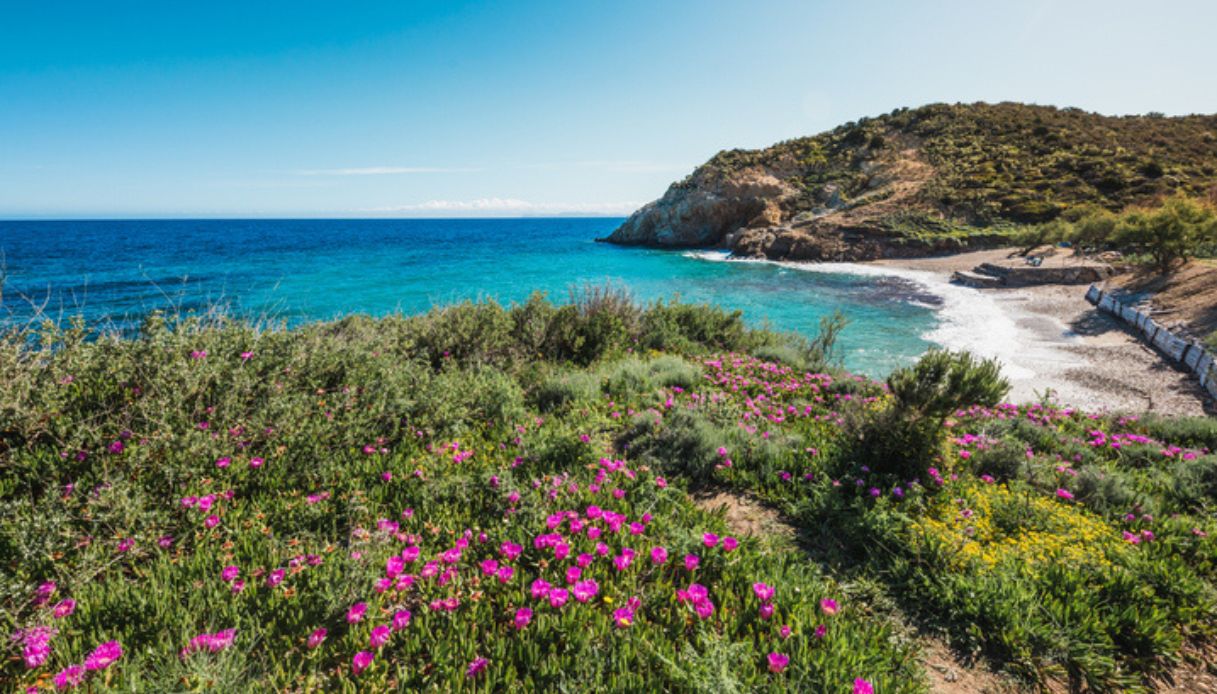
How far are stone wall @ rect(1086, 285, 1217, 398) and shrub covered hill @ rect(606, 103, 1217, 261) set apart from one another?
78.4ft

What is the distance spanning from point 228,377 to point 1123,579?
7.66 metres

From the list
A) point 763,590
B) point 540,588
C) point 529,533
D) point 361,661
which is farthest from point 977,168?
point 361,661

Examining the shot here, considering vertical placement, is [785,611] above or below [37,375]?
below

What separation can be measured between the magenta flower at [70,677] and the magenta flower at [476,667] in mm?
1594

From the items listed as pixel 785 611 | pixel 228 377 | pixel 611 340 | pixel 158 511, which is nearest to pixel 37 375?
pixel 228 377

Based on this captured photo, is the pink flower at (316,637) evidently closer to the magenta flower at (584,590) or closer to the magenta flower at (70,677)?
the magenta flower at (70,677)

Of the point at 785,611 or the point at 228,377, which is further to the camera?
the point at 228,377

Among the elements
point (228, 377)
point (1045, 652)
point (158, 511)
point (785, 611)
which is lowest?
point (1045, 652)

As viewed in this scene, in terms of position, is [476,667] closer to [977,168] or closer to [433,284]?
[433,284]

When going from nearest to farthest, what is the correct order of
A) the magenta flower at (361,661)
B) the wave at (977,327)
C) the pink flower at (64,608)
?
the magenta flower at (361,661)
the pink flower at (64,608)
the wave at (977,327)

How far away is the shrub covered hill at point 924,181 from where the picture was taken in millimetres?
44344

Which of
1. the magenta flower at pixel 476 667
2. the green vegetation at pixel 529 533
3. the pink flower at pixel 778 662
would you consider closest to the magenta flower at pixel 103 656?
the green vegetation at pixel 529 533

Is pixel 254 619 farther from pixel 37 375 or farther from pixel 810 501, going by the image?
pixel 810 501

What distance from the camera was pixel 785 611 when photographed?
2.98m
